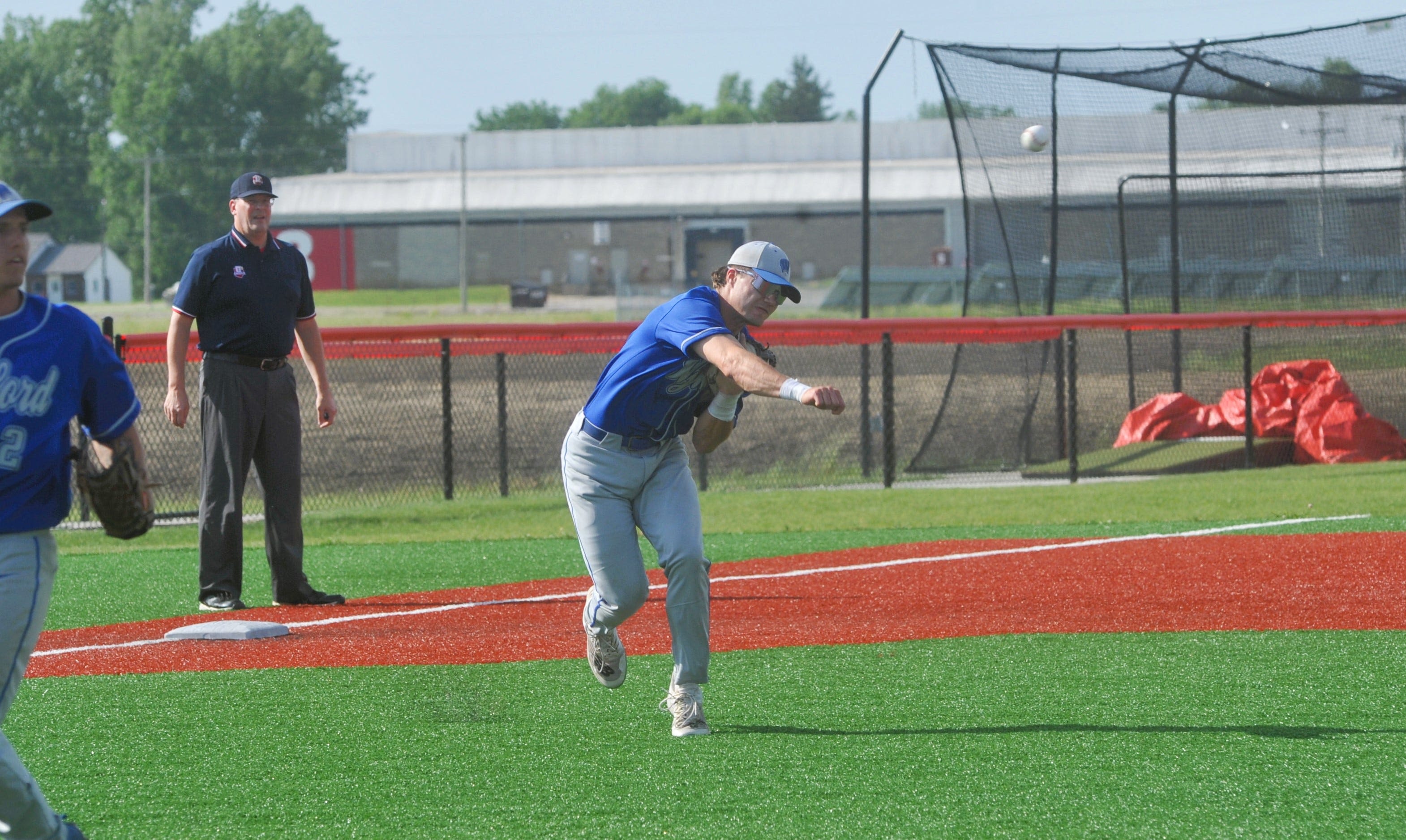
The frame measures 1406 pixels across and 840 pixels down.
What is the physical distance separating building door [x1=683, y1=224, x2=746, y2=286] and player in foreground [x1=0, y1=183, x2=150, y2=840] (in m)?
52.2

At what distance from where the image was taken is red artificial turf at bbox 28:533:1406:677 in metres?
6.42

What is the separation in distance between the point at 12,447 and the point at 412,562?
6.31 metres

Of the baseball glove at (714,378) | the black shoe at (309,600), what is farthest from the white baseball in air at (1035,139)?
the baseball glove at (714,378)

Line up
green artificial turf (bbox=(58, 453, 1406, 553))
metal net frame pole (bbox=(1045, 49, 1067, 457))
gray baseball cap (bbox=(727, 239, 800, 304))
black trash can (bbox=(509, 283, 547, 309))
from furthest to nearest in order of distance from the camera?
black trash can (bbox=(509, 283, 547, 309)) → metal net frame pole (bbox=(1045, 49, 1067, 457)) → green artificial turf (bbox=(58, 453, 1406, 553)) → gray baseball cap (bbox=(727, 239, 800, 304))

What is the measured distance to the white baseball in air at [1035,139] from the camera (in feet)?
49.2

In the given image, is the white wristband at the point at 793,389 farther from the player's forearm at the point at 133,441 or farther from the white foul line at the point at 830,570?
the white foul line at the point at 830,570

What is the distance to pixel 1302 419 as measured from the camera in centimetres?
1393

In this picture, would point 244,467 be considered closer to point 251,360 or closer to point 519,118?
point 251,360

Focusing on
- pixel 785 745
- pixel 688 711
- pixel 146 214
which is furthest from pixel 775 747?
pixel 146 214

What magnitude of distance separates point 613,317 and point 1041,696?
3514 cm

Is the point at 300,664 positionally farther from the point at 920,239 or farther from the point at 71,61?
the point at 71,61

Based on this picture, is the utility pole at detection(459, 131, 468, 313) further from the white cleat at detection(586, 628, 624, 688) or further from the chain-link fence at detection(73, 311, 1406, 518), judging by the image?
the white cleat at detection(586, 628, 624, 688)

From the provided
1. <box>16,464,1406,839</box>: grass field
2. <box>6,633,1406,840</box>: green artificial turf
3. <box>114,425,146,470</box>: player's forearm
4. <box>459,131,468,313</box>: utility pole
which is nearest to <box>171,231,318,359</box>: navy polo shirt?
<box>16,464,1406,839</box>: grass field

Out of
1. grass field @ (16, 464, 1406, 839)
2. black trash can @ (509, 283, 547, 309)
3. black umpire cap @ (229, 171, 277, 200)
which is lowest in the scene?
grass field @ (16, 464, 1406, 839)
